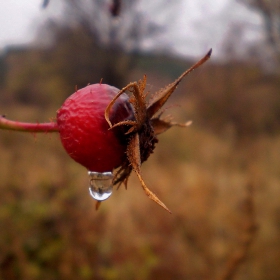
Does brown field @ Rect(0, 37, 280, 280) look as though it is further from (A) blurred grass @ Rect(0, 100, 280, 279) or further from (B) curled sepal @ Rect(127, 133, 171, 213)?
(B) curled sepal @ Rect(127, 133, 171, 213)

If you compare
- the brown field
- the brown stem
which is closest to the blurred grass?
the brown field

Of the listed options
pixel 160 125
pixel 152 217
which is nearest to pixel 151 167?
pixel 152 217

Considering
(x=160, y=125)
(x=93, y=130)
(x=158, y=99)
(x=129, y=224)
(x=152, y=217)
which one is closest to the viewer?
(x=93, y=130)

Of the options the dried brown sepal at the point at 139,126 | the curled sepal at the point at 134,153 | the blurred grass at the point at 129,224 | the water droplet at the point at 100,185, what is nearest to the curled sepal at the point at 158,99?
the dried brown sepal at the point at 139,126

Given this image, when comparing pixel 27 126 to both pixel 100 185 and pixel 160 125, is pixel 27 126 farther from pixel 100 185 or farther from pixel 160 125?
pixel 160 125

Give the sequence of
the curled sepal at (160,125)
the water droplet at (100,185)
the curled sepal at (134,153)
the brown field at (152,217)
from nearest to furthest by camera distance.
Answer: the curled sepal at (134,153) < the water droplet at (100,185) < the curled sepal at (160,125) < the brown field at (152,217)

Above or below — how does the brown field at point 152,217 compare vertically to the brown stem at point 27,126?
below

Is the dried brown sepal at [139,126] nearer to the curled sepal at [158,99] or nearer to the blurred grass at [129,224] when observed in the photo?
the curled sepal at [158,99]
